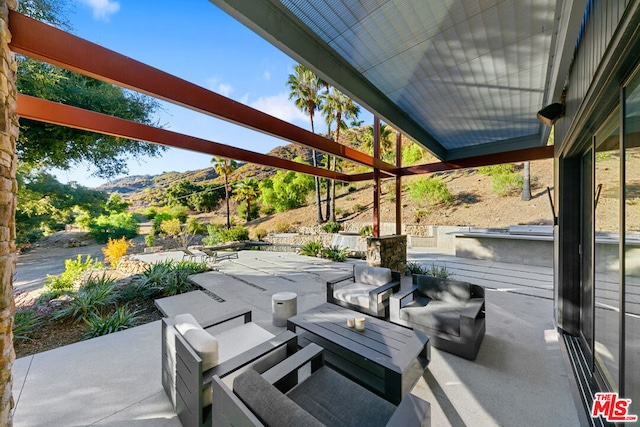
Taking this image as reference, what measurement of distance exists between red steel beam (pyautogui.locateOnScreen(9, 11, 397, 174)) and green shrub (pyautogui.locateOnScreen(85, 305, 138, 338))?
3269 millimetres

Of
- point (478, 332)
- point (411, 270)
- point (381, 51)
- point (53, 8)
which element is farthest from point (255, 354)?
point (53, 8)

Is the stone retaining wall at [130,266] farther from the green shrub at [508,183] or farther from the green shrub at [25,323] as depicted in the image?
the green shrub at [508,183]

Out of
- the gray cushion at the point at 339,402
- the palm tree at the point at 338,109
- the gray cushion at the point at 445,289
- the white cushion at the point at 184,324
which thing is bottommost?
the gray cushion at the point at 339,402

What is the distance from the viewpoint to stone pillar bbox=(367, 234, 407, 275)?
597 cm

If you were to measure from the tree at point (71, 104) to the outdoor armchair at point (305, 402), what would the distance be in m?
6.43

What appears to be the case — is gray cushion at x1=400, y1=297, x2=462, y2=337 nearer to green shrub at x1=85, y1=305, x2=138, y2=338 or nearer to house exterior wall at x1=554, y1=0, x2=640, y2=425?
house exterior wall at x1=554, y1=0, x2=640, y2=425

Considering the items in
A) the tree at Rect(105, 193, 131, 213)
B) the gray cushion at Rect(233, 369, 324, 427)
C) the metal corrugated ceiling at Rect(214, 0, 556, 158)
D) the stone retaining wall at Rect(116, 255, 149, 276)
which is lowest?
the stone retaining wall at Rect(116, 255, 149, 276)

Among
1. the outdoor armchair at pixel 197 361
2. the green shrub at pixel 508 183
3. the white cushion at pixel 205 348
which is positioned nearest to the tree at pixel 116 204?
the outdoor armchair at pixel 197 361

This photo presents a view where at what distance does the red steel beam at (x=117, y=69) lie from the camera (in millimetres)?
1729

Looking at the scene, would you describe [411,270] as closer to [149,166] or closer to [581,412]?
[581,412]

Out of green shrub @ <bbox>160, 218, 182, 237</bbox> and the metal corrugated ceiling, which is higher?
the metal corrugated ceiling

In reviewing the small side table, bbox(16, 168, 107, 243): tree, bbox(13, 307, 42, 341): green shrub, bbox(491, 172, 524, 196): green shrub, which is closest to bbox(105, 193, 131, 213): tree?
bbox(16, 168, 107, 243): tree

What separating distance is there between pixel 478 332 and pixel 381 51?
3335 millimetres

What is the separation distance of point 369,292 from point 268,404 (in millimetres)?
2519
